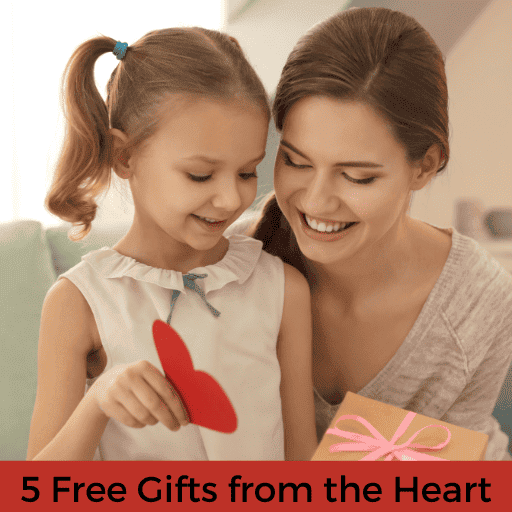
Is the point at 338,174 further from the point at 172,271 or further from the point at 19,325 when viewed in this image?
the point at 19,325

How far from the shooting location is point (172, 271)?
0.89 meters

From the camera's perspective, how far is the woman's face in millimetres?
860

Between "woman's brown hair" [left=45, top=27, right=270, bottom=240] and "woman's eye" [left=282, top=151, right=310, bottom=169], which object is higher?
"woman's brown hair" [left=45, top=27, right=270, bottom=240]

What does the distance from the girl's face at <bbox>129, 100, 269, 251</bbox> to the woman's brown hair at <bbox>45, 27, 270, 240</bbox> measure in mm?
25

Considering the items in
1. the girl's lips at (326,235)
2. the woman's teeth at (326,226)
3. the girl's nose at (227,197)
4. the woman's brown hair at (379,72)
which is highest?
the woman's brown hair at (379,72)

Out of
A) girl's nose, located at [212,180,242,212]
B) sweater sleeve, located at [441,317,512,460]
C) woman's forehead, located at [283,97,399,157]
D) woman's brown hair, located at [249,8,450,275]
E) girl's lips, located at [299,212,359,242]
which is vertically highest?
woman's brown hair, located at [249,8,450,275]

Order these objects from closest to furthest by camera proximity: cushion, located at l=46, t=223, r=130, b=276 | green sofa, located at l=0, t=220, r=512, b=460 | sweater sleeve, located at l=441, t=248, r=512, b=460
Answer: sweater sleeve, located at l=441, t=248, r=512, b=460, green sofa, located at l=0, t=220, r=512, b=460, cushion, located at l=46, t=223, r=130, b=276

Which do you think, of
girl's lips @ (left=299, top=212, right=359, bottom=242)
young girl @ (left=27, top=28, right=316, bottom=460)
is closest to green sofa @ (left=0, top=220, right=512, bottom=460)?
young girl @ (left=27, top=28, right=316, bottom=460)

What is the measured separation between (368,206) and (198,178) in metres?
0.27

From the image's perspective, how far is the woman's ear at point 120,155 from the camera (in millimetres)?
857

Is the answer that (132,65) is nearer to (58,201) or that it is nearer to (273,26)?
(58,201)

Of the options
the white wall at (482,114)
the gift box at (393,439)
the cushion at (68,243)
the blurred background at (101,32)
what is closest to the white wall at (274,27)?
the blurred background at (101,32)

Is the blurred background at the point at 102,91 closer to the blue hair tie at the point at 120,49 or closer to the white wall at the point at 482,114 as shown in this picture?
the white wall at the point at 482,114

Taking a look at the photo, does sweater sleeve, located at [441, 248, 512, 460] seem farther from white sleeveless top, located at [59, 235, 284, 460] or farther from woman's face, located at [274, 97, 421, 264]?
white sleeveless top, located at [59, 235, 284, 460]
